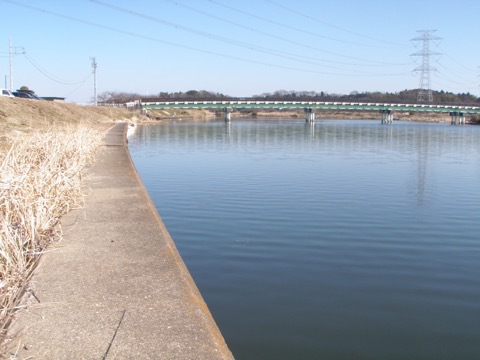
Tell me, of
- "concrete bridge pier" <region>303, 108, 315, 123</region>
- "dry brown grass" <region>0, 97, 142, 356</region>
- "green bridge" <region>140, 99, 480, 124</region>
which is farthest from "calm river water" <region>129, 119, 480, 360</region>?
"concrete bridge pier" <region>303, 108, 315, 123</region>

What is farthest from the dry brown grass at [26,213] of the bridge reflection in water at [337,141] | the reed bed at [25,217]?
the bridge reflection in water at [337,141]

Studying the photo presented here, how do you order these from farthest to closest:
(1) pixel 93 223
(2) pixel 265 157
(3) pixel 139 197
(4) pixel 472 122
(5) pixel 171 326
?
1. (4) pixel 472 122
2. (2) pixel 265 157
3. (3) pixel 139 197
4. (1) pixel 93 223
5. (5) pixel 171 326

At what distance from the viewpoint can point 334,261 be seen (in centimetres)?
969

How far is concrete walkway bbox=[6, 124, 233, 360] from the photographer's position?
4453 millimetres

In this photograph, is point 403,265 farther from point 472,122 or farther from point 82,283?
point 472,122

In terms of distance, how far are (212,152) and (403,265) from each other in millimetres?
26572

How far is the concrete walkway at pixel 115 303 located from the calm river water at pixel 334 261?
1194 mm

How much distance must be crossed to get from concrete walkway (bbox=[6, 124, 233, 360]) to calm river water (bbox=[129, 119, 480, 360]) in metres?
1.19

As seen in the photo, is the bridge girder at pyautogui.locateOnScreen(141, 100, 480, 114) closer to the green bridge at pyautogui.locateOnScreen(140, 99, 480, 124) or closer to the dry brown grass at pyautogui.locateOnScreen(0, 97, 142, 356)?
the green bridge at pyautogui.locateOnScreen(140, 99, 480, 124)

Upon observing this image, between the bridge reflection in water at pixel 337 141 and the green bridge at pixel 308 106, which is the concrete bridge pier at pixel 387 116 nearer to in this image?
the green bridge at pixel 308 106

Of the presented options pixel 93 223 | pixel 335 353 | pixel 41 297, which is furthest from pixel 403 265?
pixel 41 297

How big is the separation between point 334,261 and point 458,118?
127m

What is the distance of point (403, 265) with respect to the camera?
9.49 meters

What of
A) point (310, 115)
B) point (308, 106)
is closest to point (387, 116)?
point (310, 115)
